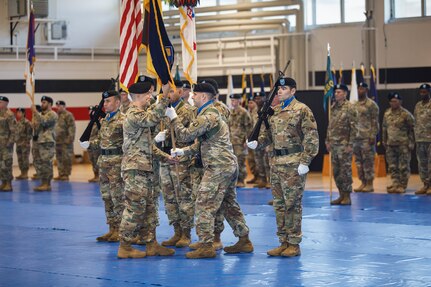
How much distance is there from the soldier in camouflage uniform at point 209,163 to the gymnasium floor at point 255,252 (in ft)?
1.08

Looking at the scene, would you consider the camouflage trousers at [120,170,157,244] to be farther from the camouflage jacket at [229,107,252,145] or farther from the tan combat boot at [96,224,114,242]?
the camouflage jacket at [229,107,252,145]

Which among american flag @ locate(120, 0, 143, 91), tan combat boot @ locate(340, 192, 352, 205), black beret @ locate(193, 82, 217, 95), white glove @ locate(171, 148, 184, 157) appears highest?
american flag @ locate(120, 0, 143, 91)

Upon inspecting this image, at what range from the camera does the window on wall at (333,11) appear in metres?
24.0

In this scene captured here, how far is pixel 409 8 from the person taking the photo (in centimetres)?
2314

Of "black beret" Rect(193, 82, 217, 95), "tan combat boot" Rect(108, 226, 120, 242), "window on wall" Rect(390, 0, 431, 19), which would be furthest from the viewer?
"window on wall" Rect(390, 0, 431, 19)

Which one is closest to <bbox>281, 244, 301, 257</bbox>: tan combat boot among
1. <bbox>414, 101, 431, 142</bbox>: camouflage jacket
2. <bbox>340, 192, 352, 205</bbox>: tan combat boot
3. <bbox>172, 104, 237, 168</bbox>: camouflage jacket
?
<bbox>172, 104, 237, 168</bbox>: camouflage jacket

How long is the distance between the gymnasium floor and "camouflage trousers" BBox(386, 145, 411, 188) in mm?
1049

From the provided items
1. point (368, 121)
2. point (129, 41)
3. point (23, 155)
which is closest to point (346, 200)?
point (368, 121)

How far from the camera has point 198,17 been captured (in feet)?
85.8

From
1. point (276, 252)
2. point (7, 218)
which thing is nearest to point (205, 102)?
point (276, 252)

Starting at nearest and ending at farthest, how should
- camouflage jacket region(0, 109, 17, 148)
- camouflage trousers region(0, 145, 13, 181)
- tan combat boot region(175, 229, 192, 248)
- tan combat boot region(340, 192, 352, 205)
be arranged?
tan combat boot region(175, 229, 192, 248) → tan combat boot region(340, 192, 352, 205) → camouflage jacket region(0, 109, 17, 148) → camouflage trousers region(0, 145, 13, 181)

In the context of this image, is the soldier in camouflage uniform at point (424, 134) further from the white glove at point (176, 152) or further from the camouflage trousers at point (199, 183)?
the white glove at point (176, 152)

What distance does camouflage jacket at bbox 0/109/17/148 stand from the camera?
19.2 m

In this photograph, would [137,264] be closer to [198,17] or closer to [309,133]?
[309,133]
